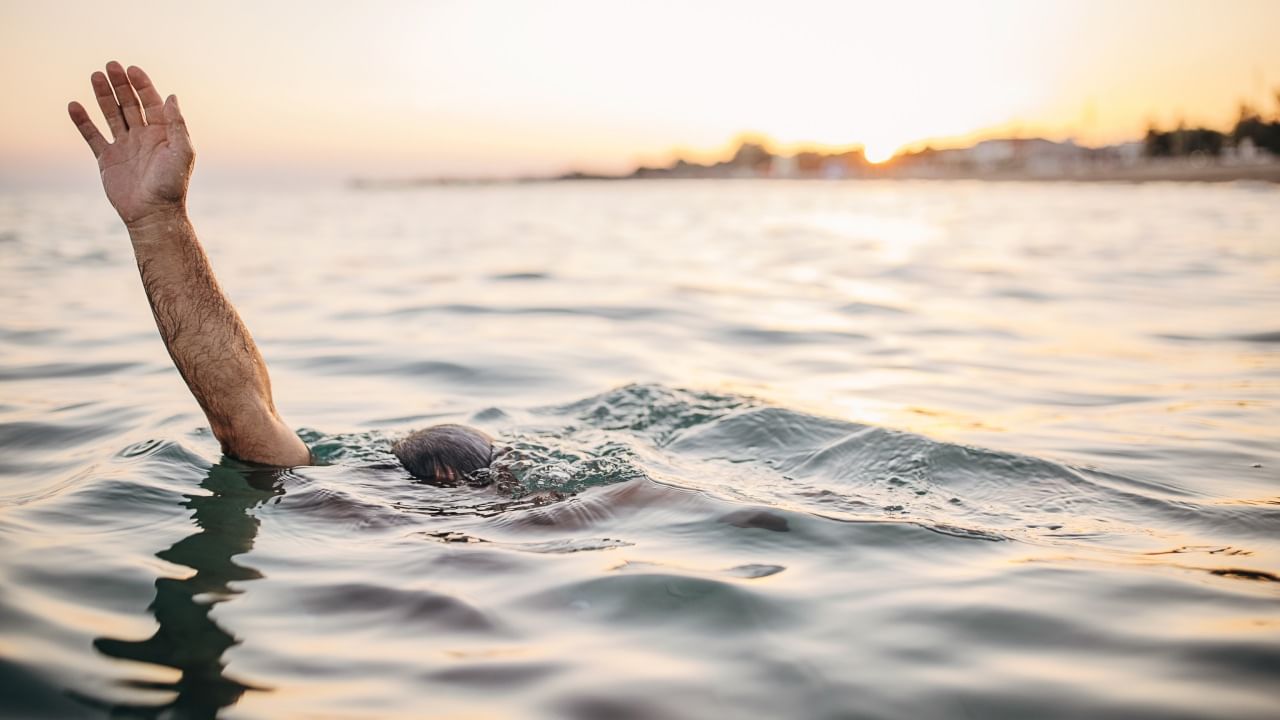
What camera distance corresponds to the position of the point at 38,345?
819cm

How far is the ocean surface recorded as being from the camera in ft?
8.45

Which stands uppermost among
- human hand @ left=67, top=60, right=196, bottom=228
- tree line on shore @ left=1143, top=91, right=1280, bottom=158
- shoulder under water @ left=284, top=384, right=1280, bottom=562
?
tree line on shore @ left=1143, top=91, right=1280, bottom=158

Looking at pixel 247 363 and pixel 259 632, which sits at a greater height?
pixel 247 363

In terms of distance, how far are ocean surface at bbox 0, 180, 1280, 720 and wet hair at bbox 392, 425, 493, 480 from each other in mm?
104

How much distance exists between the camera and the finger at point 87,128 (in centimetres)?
395

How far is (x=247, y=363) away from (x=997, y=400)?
473cm

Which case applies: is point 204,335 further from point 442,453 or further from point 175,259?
point 442,453

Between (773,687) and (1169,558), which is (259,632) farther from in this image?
(1169,558)

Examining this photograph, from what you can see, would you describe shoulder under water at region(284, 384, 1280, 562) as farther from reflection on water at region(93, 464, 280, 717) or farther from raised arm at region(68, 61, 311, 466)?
raised arm at region(68, 61, 311, 466)

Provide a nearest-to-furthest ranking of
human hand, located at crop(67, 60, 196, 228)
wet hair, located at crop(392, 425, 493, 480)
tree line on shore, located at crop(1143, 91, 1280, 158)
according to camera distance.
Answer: human hand, located at crop(67, 60, 196, 228), wet hair, located at crop(392, 425, 493, 480), tree line on shore, located at crop(1143, 91, 1280, 158)

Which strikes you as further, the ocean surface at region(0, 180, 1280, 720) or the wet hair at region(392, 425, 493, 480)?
the wet hair at region(392, 425, 493, 480)

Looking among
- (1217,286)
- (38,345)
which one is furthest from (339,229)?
(1217,286)

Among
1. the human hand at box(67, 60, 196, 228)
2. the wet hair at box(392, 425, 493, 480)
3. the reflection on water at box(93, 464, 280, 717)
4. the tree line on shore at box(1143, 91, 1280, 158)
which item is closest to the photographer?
the reflection on water at box(93, 464, 280, 717)

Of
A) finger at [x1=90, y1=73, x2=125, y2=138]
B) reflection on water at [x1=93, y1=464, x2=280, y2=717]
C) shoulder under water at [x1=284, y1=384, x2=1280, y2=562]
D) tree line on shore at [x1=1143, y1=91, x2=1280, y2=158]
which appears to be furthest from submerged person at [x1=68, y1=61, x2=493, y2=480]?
tree line on shore at [x1=1143, y1=91, x2=1280, y2=158]
